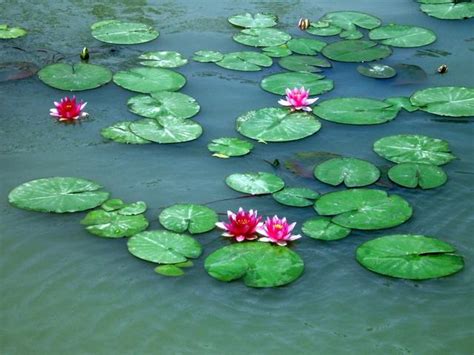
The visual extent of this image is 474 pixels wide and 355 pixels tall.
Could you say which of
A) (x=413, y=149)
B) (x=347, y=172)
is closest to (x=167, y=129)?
(x=347, y=172)

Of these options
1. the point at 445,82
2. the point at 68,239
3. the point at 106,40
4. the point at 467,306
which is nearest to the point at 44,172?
the point at 68,239

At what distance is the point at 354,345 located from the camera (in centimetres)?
292

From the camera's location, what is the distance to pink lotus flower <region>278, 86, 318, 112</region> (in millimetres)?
4453

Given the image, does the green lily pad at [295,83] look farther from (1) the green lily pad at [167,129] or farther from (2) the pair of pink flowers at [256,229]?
(2) the pair of pink flowers at [256,229]

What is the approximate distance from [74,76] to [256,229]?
1.89 meters

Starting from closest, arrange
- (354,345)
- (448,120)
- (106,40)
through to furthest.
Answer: (354,345) → (448,120) → (106,40)

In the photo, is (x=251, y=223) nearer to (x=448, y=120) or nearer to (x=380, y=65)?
(x=448, y=120)

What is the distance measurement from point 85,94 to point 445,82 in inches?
84.9

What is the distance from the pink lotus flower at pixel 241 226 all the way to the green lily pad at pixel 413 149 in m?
0.96

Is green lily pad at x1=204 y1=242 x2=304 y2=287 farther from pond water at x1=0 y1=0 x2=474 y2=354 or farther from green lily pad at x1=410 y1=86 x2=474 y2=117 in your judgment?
green lily pad at x1=410 y1=86 x2=474 y2=117

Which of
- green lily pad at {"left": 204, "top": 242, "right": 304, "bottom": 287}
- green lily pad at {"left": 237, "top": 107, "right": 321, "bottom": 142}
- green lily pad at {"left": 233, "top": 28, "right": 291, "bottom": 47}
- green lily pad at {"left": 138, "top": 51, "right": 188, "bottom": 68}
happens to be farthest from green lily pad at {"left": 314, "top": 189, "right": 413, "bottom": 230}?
green lily pad at {"left": 233, "top": 28, "right": 291, "bottom": 47}

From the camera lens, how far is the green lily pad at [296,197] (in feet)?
12.1

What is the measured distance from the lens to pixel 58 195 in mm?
3707

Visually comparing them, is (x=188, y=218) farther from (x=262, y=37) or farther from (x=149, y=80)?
(x=262, y=37)
